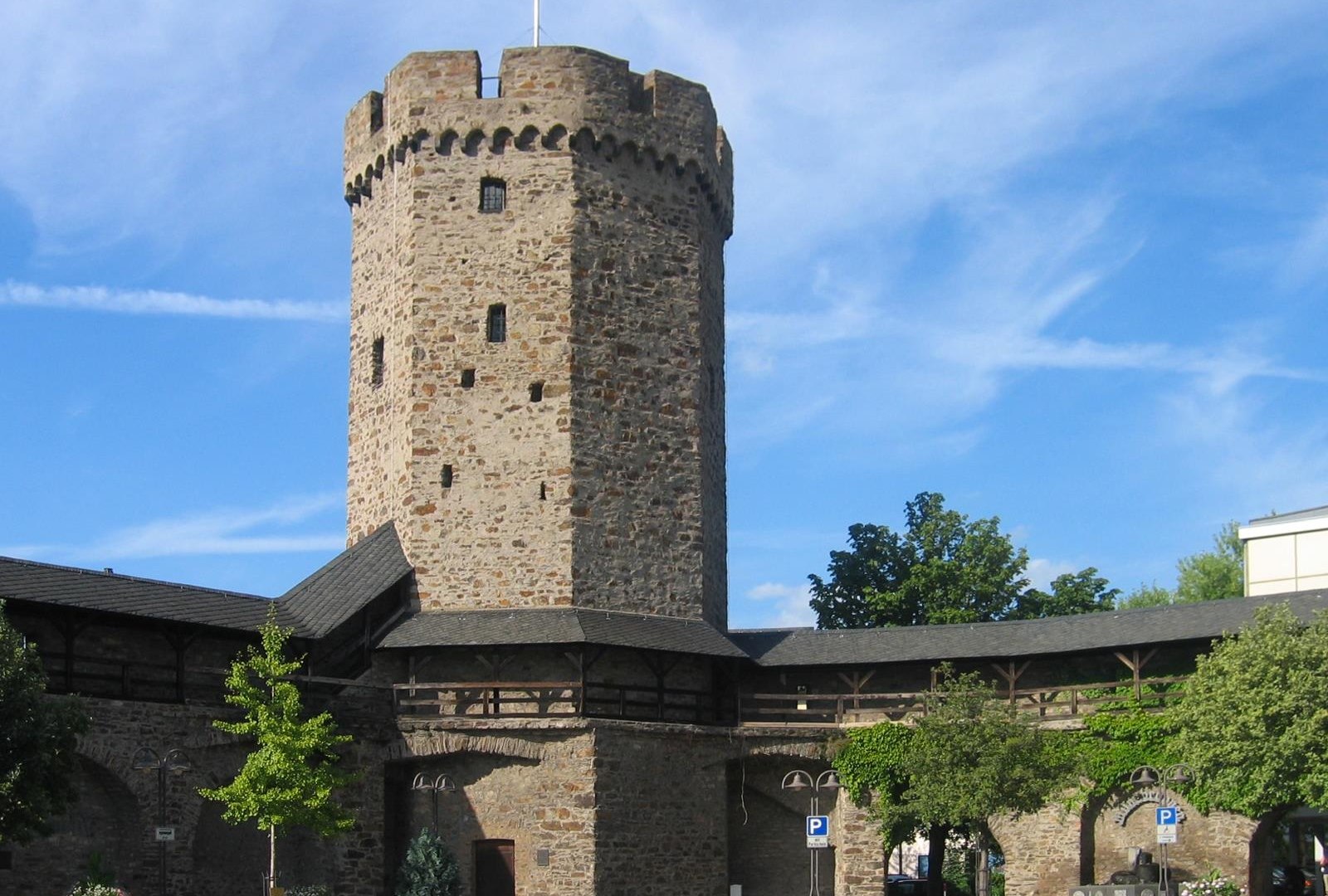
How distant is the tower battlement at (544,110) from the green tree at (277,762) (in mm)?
10996

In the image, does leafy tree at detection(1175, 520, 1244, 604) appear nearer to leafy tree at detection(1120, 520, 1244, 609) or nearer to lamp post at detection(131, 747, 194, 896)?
leafy tree at detection(1120, 520, 1244, 609)

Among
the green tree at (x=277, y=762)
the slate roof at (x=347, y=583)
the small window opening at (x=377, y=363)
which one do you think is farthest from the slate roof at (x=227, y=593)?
the small window opening at (x=377, y=363)

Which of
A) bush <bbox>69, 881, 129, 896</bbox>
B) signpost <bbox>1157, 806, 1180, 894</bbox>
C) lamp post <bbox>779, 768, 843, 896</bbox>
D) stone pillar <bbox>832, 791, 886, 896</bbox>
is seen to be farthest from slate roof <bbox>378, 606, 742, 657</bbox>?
signpost <bbox>1157, 806, 1180, 894</bbox>

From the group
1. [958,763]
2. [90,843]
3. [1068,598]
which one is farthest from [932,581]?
[90,843]

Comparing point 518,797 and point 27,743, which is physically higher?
point 27,743

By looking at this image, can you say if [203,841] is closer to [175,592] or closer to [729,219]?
[175,592]

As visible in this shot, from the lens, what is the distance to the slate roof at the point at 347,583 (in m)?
32.1

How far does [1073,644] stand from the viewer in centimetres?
3209

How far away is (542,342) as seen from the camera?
34.4 m

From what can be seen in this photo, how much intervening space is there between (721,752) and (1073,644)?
21.5 feet

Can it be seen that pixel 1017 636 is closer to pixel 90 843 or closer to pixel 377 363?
pixel 377 363

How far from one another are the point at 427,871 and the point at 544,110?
14.5 m

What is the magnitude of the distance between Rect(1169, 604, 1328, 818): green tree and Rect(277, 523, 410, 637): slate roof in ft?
46.7

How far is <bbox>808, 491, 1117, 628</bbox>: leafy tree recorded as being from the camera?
153 ft
